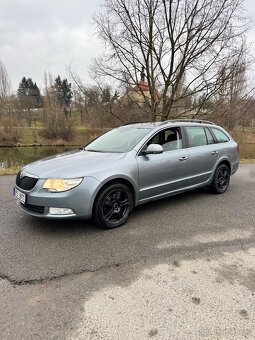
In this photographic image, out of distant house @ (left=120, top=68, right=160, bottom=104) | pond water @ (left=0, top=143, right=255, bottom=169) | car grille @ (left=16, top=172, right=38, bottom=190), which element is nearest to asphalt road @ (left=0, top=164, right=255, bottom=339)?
car grille @ (left=16, top=172, right=38, bottom=190)

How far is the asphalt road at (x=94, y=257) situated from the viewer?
2.37 meters

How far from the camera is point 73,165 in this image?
13.7ft

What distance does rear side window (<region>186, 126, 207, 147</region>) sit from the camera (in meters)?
5.72

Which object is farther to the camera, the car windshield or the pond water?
the pond water

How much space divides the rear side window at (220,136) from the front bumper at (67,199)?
3.48m

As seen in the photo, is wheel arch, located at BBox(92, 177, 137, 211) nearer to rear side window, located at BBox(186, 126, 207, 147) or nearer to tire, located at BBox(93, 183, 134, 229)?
tire, located at BBox(93, 183, 134, 229)

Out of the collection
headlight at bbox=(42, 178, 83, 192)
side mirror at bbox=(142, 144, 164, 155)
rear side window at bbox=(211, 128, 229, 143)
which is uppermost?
rear side window at bbox=(211, 128, 229, 143)

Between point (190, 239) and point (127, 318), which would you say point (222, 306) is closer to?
point (127, 318)

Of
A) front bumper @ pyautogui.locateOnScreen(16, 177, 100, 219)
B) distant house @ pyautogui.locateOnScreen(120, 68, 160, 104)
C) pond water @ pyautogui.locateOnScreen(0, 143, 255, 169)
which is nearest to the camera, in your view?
front bumper @ pyautogui.locateOnScreen(16, 177, 100, 219)

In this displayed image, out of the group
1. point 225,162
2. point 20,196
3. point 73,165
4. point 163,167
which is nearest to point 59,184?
point 73,165

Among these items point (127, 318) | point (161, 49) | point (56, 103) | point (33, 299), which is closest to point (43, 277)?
point (33, 299)

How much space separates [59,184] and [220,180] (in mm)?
3868

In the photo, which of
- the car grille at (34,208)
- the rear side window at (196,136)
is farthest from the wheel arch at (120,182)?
the rear side window at (196,136)

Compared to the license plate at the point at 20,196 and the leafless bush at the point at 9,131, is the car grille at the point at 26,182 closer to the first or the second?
the license plate at the point at 20,196
